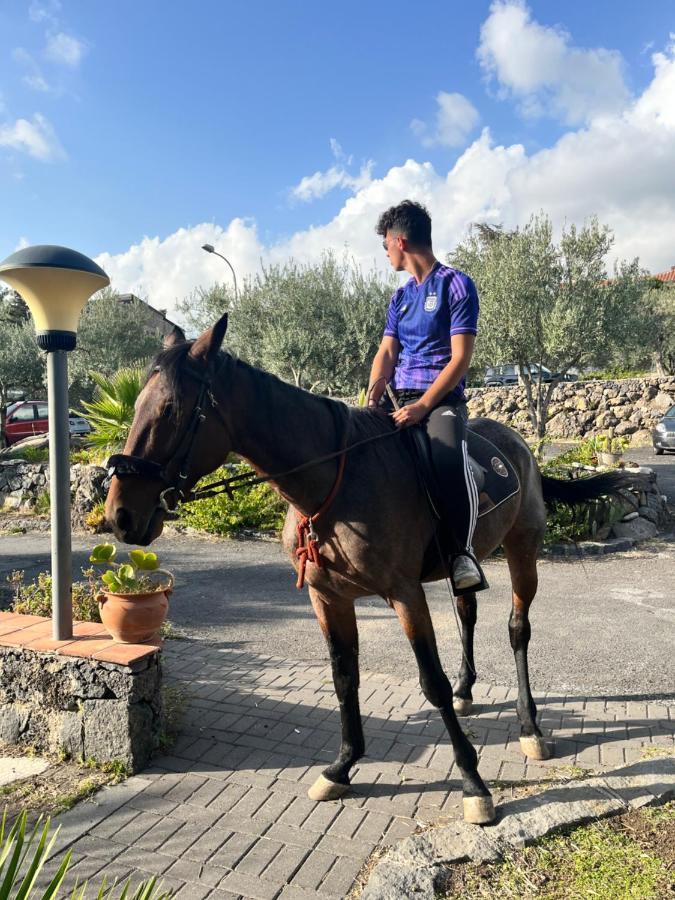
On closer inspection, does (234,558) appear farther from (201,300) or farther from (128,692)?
(201,300)

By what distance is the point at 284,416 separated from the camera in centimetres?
294

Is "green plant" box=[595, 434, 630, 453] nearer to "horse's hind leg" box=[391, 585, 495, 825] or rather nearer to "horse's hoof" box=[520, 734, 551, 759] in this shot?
"horse's hoof" box=[520, 734, 551, 759]

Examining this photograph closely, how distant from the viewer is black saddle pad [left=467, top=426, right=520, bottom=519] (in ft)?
11.4

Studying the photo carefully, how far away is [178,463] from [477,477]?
5.46ft

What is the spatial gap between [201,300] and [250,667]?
Result: 76.3ft

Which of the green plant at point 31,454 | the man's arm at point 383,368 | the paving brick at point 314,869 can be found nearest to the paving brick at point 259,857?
the paving brick at point 314,869

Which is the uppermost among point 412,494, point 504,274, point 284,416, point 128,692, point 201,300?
point 201,300

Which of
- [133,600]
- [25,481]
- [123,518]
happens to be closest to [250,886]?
[123,518]

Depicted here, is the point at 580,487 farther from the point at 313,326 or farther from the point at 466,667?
the point at 313,326

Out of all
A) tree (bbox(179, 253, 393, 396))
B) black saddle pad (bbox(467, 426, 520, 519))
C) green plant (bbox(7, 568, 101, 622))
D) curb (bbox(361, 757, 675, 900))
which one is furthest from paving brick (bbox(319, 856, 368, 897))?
tree (bbox(179, 253, 393, 396))

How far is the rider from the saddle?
5 cm

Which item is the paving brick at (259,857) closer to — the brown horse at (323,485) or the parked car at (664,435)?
the brown horse at (323,485)

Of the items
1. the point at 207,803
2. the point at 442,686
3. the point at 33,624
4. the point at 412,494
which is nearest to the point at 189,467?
the point at 412,494

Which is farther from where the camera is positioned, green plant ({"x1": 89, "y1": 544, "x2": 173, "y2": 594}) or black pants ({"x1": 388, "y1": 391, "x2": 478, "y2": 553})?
green plant ({"x1": 89, "y1": 544, "x2": 173, "y2": 594})
